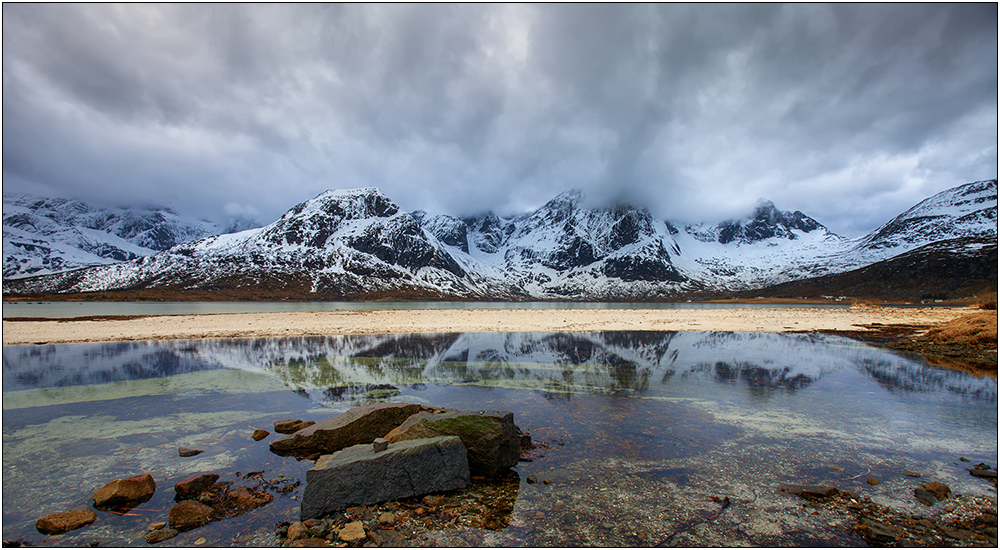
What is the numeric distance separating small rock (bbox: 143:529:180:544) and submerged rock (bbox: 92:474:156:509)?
64.9 inches

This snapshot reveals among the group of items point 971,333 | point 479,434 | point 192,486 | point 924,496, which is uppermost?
point 971,333

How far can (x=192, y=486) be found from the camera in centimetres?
863

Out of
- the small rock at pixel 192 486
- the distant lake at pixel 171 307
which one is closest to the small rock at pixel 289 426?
the small rock at pixel 192 486

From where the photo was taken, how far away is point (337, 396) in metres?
16.9

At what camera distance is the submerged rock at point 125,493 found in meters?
8.10

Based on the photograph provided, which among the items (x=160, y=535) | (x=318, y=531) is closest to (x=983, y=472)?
(x=318, y=531)

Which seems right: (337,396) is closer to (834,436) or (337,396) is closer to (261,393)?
(261,393)

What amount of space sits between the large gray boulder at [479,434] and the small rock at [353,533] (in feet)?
8.10

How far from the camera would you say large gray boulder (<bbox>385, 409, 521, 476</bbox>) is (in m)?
9.53

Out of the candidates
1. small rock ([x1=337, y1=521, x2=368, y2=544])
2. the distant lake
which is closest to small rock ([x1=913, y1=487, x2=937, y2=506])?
small rock ([x1=337, y1=521, x2=368, y2=544])

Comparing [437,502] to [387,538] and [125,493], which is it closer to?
[387,538]

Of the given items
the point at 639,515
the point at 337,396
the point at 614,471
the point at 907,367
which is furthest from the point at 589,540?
the point at 907,367

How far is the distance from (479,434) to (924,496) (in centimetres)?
915

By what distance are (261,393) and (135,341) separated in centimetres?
2736
